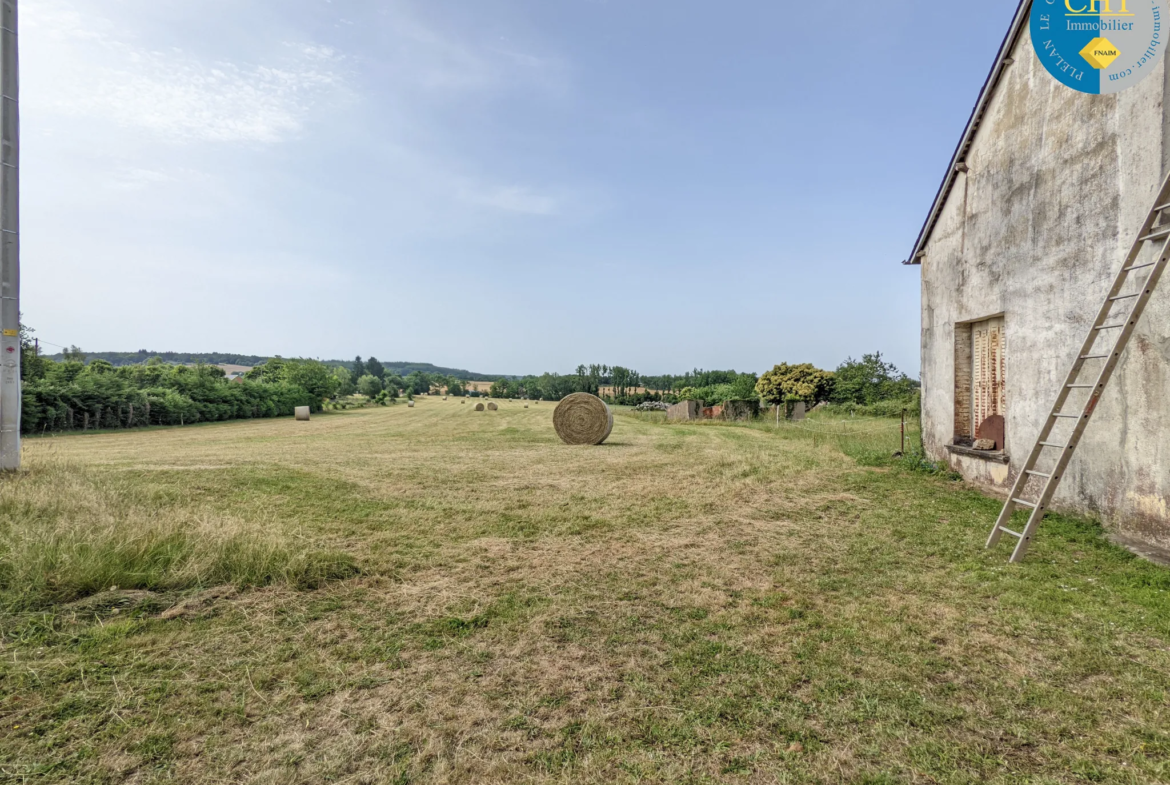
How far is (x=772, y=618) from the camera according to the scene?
13.9 ft

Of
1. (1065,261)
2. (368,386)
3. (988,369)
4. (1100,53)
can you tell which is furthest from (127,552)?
(368,386)

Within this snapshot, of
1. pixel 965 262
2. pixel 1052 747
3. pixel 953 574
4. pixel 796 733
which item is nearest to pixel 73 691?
pixel 796 733

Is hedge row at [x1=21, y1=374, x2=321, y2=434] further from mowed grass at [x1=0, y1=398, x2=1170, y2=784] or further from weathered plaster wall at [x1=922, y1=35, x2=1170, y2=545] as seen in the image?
weathered plaster wall at [x1=922, y1=35, x2=1170, y2=545]

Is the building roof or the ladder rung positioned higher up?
the building roof

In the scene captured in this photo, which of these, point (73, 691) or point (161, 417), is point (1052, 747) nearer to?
point (73, 691)

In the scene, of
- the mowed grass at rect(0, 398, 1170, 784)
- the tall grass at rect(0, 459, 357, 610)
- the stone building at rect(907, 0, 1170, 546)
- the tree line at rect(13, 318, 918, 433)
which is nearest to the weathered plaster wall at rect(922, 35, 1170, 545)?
the stone building at rect(907, 0, 1170, 546)

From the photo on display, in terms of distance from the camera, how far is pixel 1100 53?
6.54 meters

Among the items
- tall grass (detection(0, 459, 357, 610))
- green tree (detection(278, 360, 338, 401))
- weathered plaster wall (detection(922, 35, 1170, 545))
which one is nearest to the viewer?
tall grass (detection(0, 459, 357, 610))

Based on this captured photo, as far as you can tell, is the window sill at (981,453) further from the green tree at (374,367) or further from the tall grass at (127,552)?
the green tree at (374,367)

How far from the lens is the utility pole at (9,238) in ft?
24.5

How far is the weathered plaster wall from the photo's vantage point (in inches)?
222

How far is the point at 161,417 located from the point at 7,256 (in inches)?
1259

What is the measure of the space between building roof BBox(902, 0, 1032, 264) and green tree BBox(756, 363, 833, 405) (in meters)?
32.1

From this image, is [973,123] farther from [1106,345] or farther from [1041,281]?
[1106,345]
